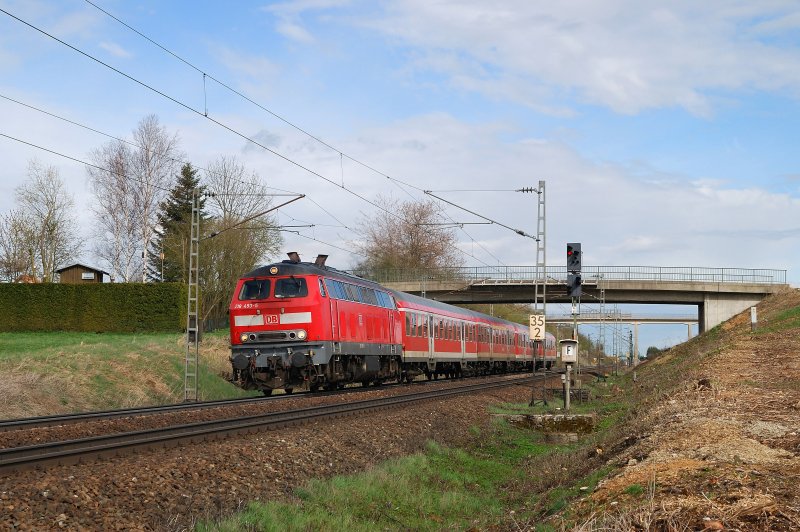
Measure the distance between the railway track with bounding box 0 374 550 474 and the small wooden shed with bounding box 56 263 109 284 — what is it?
42255 millimetres

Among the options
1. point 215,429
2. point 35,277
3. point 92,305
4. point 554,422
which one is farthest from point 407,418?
point 35,277

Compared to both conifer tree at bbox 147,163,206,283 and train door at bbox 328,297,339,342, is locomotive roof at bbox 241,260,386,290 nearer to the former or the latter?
train door at bbox 328,297,339,342

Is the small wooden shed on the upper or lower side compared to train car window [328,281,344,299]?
upper

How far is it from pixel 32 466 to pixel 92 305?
39.3 meters

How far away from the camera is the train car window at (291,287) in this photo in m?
23.6

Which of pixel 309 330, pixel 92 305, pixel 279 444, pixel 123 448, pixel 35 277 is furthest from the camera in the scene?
pixel 35 277

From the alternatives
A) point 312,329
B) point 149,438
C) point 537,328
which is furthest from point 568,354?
point 149,438

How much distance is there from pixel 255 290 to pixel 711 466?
17.3 m

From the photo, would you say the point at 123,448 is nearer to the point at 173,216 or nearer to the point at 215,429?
the point at 215,429

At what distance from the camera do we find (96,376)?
1103 inches

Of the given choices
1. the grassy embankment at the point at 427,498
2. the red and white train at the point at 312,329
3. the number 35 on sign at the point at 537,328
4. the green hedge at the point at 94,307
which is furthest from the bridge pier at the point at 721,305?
the grassy embankment at the point at 427,498

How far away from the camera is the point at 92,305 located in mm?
47031

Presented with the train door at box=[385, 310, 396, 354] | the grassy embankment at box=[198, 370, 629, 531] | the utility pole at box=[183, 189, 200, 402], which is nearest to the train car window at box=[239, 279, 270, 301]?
the utility pole at box=[183, 189, 200, 402]

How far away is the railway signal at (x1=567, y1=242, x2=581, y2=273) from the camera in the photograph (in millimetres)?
25016
